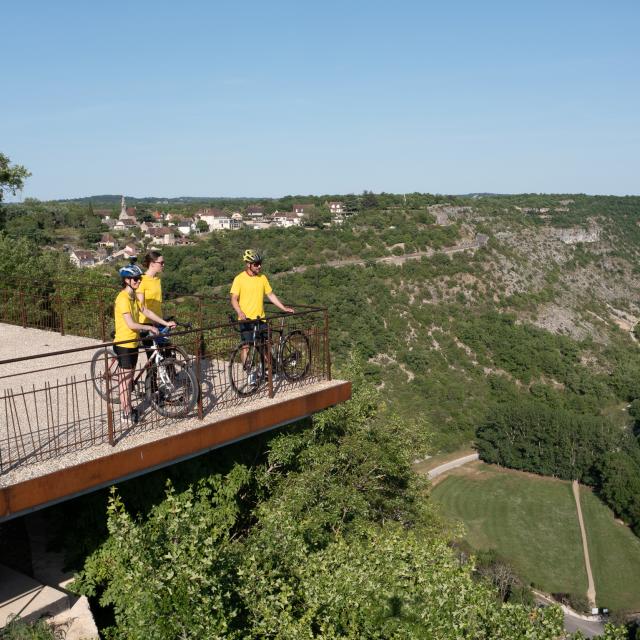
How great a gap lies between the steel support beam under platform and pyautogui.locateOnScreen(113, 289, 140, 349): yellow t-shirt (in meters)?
1.30

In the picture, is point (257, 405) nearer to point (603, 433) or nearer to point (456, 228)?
point (603, 433)

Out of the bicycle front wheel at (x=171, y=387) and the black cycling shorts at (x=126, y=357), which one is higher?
the black cycling shorts at (x=126, y=357)

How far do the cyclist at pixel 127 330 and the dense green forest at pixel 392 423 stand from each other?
1.10 m

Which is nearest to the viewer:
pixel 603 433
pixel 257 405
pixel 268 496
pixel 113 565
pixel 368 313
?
pixel 113 565

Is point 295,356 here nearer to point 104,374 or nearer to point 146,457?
point 104,374

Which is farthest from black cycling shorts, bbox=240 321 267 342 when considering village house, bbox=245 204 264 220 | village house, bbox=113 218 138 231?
village house, bbox=245 204 264 220

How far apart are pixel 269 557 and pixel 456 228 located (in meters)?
100

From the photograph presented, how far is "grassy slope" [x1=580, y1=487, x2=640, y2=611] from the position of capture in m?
39.5

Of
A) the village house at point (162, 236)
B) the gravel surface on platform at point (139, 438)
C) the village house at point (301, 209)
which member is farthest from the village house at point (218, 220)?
the gravel surface on platform at point (139, 438)

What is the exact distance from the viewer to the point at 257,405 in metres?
8.19

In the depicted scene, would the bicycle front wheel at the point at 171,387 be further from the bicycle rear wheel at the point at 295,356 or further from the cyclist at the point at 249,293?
the bicycle rear wheel at the point at 295,356

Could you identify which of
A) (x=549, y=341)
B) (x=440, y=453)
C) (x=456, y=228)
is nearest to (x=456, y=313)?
(x=549, y=341)

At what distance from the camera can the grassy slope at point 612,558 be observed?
3950 cm

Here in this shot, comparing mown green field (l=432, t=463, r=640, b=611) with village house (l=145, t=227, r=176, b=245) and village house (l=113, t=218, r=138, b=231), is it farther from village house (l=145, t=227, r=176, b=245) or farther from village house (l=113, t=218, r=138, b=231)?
village house (l=113, t=218, r=138, b=231)
